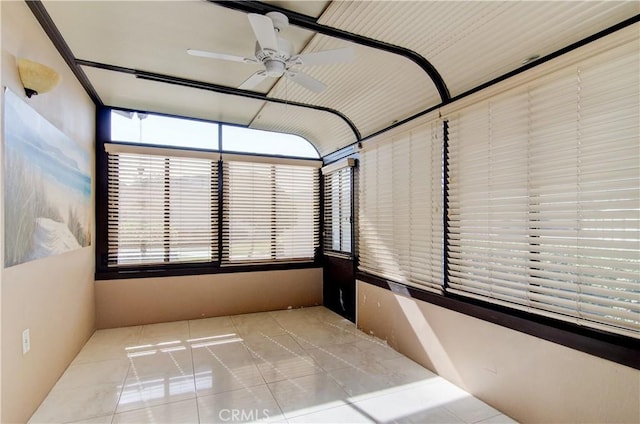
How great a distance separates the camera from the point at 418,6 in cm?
203

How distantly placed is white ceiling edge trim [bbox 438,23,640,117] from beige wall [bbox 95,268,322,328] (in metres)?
3.36

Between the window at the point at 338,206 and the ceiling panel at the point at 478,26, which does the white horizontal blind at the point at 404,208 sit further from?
the ceiling panel at the point at 478,26

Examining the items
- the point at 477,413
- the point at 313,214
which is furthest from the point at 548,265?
the point at 313,214

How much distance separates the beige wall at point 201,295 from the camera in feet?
13.1

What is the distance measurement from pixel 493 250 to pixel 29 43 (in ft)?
11.7

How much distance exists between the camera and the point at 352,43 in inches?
98.3

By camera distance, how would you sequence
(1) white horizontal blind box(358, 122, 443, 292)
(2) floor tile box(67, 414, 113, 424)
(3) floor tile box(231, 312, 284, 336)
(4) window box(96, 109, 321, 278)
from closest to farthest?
(2) floor tile box(67, 414, 113, 424) < (1) white horizontal blind box(358, 122, 443, 292) < (3) floor tile box(231, 312, 284, 336) < (4) window box(96, 109, 321, 278)

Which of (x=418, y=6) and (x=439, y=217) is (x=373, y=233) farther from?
(x=418, y=6)

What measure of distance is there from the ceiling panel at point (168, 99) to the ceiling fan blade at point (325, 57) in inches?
64.6

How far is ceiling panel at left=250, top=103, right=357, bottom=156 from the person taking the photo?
13.6ft

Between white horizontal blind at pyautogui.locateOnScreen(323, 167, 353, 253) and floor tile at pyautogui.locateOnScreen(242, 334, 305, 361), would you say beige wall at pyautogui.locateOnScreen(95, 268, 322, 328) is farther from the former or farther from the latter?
floor tile at pyautogui.locateOnScreen(242, 334, 305, 361)

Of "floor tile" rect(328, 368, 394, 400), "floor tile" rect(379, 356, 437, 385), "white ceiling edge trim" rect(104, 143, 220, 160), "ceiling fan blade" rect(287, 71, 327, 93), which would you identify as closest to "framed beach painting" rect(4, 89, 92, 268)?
"white ceiling edge trim" rect(104, 143, 220, 160)

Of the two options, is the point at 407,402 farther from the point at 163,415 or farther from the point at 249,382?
the point at 163,415

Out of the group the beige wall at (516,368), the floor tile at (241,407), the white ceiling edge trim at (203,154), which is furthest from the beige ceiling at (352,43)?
the floor tile at (241,407)
